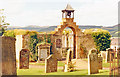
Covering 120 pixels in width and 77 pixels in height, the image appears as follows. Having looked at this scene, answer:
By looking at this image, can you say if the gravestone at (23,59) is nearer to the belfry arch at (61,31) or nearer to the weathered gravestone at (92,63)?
the weathered gravestone at (92,63)

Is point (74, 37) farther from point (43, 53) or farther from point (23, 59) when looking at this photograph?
point (23, 59)

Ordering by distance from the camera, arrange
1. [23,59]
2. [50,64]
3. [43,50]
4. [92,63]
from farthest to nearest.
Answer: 1. [43,50]
2. [23,59]
3. [50,64]
4. [92,63]

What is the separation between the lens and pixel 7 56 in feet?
48.5

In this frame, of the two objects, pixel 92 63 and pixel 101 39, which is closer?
pixel 92 63

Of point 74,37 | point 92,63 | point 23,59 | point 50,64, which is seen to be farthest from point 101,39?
point 92,63

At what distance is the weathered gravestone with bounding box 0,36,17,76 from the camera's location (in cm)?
1453

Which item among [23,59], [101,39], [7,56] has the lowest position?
[23,59]

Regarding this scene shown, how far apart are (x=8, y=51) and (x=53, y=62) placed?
6.11 m

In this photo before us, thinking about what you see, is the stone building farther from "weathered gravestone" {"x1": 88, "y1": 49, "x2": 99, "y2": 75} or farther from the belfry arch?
"weathered gravestone" {"x1": 88, "y1": 49, "x2": 99, "y2": 75}

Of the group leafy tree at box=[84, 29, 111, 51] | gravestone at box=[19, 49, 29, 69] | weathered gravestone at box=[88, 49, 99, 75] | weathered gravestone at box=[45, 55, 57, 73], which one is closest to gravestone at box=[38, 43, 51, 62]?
leafy tree at box=[84, 29, 111, 51]

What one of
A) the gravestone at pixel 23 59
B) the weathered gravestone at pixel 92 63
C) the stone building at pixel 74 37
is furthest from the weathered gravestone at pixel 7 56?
the stone building at pixel 74 37

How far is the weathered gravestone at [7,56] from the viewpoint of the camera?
1453 centimetres

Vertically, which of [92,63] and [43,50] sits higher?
[43,50]

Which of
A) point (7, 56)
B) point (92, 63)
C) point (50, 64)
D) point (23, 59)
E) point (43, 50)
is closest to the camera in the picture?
point (7, 56)
